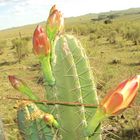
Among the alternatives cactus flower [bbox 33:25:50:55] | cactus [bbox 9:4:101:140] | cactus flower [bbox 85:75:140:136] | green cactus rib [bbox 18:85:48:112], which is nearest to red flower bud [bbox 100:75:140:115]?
cactus flower [bbox 85:75:140:136]

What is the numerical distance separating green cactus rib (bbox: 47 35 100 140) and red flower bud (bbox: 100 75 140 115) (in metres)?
0.63

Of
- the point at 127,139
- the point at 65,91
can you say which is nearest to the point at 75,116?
the point at 65,91

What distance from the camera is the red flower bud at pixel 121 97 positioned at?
79.7 inches

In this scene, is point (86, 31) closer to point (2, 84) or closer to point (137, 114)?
point (2, 84)

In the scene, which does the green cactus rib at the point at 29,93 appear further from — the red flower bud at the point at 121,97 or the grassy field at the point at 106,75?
the red flower bud at the point at 121,97

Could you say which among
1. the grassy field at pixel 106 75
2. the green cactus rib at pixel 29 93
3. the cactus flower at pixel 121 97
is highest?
the cactus flower at pixel 121 97

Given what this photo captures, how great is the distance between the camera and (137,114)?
26.2 feet

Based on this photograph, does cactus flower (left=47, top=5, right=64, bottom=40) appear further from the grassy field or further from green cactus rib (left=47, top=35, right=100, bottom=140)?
the grassy field

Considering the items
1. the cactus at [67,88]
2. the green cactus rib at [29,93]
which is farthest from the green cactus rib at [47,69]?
the green cactus rib at [29,93]

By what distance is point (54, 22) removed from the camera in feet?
7.91

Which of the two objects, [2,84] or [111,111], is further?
[2,84]

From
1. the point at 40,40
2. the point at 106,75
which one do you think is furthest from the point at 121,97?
the point at 106,75

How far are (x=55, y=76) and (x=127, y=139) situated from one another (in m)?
5.19

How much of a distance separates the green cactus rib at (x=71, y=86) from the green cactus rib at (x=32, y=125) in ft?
0.48
